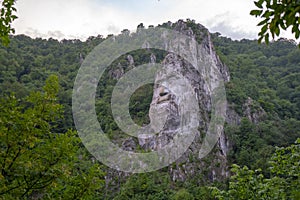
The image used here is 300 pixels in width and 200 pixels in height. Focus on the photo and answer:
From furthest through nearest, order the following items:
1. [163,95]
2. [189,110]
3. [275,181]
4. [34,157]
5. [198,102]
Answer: [198,102]
[163,95]
[189,110]
[275,181]
[34,157]

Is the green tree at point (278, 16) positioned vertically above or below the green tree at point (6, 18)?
below

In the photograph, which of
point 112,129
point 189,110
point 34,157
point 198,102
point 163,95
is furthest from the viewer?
point 112,129

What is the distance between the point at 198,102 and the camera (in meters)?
28.8

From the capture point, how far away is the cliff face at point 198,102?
24.3 m

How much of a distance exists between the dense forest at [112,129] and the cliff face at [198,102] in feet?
3.57

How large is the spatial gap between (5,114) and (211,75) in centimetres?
3258

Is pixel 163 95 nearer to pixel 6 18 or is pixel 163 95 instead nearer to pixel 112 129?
pixel 112 129

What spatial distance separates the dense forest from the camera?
3488mm

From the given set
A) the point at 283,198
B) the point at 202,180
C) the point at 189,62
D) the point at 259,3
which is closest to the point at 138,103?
the point at 189,62

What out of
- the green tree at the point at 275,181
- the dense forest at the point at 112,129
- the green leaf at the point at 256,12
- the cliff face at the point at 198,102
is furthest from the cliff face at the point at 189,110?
the green leaf at the point at 256,12

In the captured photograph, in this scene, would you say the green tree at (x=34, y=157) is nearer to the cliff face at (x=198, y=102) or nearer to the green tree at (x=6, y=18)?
the green tree at (x=6, y=18)

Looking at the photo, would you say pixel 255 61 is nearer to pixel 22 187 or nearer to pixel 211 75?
pixel 211 75

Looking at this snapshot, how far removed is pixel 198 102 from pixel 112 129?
28.9 feet

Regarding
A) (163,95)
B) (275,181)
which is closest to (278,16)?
(275,181)
